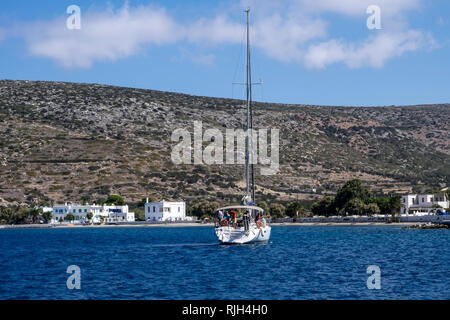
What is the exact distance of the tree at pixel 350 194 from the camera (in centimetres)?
13525

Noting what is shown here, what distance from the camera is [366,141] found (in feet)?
652

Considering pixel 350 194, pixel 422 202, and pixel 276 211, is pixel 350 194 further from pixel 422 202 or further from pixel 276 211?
pixel 276 211

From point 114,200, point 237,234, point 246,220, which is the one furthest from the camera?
point 114,200

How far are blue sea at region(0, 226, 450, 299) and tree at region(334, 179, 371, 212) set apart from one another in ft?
227

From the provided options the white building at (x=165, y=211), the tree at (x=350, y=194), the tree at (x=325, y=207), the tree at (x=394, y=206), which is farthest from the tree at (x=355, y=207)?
the white building at (x=165, y=211)

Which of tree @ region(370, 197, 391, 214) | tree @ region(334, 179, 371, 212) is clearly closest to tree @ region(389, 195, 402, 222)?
tree @ region(370, 197, 391, 214)

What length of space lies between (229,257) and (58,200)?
4420 inches

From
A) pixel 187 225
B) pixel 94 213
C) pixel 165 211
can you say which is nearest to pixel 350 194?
pixel 187 225

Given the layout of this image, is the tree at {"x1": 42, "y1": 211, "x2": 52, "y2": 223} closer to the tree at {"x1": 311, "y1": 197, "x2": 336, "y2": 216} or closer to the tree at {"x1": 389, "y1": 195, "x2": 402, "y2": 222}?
the tree at {"x1": 311, "y1": 197, "x2": 336, "y2": 216}

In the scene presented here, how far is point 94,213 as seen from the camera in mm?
153375

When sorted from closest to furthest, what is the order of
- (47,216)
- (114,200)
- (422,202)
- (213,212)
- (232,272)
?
(232,272) → (422,202) → (213,212) → (114,200) → (47,216)

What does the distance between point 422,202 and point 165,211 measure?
53768 millimetres

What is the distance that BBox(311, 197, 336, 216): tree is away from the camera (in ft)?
454
